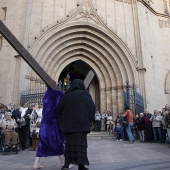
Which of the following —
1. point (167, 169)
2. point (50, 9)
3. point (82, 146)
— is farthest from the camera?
point (50, 9)

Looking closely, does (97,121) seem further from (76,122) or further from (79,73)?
(76,122)

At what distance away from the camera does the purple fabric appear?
3.55m

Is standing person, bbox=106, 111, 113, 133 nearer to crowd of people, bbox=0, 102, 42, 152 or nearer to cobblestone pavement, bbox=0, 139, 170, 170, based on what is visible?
crowd of people, bbox=0, 102, 42, 152

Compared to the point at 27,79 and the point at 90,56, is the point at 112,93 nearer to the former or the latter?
the point at 90,56

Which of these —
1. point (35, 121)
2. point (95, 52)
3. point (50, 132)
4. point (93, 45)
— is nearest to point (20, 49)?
point (50, 132)

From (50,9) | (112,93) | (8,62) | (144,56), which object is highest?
(50,9)

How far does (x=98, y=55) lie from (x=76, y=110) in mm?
Result: 12606

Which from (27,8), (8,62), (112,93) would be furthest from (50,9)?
(112,93)

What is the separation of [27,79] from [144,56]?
881cm

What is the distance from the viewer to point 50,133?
11.9ft

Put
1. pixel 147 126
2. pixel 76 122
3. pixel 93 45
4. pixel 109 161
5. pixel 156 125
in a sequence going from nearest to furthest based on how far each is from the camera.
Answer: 1. pixel 76 122
2. pixel 109 161
3. pixel 156 125
4. pixel 147 126
5. pixel 93 45

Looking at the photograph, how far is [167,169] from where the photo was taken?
11.4 ft

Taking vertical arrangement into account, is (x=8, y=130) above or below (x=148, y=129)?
above

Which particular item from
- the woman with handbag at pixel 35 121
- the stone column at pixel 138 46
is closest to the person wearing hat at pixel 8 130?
the woman with handbag at pixel 35 121
